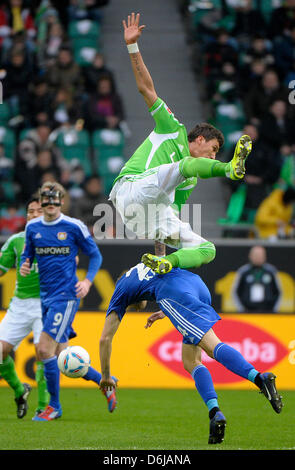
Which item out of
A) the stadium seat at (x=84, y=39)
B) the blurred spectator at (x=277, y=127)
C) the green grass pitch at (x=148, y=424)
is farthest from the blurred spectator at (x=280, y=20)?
the green grass pitch at (x=148, y=424)

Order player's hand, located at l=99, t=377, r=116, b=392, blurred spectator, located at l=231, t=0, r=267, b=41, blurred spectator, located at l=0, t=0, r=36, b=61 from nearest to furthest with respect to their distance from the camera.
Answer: player's hand, located at l=99, t=377, r=116, b=392, blurred spectator, located at l=0, t=0, r=36, b=61, blurred spectator, located at l=231, t=0, r=267, b=41

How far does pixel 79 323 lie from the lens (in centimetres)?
1275

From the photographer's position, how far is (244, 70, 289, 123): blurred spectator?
1652 cm

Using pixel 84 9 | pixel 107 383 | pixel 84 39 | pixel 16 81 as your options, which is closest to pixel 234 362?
pixel 107 383

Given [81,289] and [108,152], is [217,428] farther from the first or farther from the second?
[108,152]

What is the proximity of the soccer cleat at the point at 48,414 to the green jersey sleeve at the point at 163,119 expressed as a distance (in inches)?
126

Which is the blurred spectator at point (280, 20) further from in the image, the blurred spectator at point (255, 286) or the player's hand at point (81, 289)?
the player's hand at point (81, 289)

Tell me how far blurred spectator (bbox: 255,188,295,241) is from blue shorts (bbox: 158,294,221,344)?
7.61 m

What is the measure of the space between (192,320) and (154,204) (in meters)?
1.00

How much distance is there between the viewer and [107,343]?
782cm

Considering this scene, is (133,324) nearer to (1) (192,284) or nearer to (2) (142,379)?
(2) (142,379)

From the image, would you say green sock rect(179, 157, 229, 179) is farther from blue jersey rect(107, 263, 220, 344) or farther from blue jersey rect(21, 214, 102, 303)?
blue jersey rect(21, 214, 102, 303)

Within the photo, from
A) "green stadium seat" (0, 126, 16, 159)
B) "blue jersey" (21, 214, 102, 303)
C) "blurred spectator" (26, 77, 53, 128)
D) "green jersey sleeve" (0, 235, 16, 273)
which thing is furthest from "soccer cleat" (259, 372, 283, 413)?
"blurred spectator" (26, 77, 53, 128)

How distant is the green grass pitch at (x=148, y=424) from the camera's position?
7.21m
